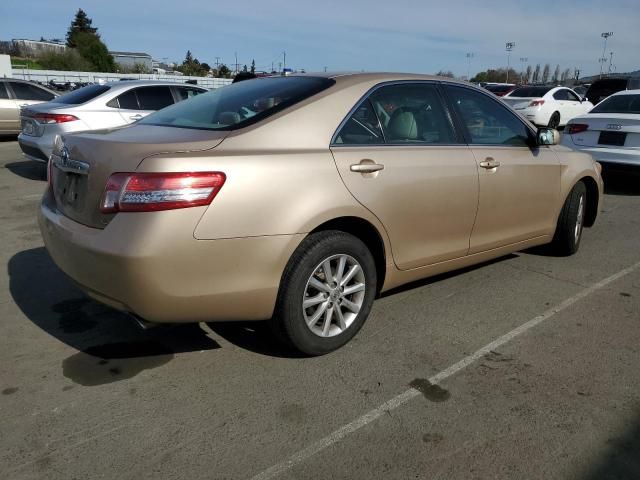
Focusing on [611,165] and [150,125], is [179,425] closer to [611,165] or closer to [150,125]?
[150,125]

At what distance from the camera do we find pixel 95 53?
72.3 m

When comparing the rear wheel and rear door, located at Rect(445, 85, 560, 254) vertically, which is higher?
the rear wheel

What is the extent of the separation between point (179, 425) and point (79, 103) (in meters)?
7.13

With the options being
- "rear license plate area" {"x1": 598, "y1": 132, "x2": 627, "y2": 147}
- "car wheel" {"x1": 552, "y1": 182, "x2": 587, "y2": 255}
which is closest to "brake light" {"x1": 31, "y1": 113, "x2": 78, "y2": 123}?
"car wheel" {"x1": 552, "y1": 182, "x2": 587, "y2": 255}

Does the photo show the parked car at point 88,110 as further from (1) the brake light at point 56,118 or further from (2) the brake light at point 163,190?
(2) the brake light at point 163,190

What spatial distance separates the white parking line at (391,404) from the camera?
2270 mm

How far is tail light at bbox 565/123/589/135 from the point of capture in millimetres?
8344

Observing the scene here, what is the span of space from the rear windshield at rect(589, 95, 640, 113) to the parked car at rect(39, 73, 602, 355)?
5414 millimetres

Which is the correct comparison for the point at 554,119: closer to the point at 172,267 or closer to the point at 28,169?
the point at 28,169

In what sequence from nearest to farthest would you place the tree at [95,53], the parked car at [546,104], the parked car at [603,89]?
the parked car at [546,104], the parked car at [603,89], the tree at [95,53]

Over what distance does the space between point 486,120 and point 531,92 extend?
1538 centimetres

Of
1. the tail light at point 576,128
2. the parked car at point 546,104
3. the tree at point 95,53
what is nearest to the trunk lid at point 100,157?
the tail light at point 576,128

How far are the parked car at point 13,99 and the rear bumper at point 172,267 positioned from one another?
1164 cm

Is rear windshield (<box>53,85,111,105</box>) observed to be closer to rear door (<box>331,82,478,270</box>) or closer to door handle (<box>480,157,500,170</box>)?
rear door (<box>331,82,478,270</box>)
